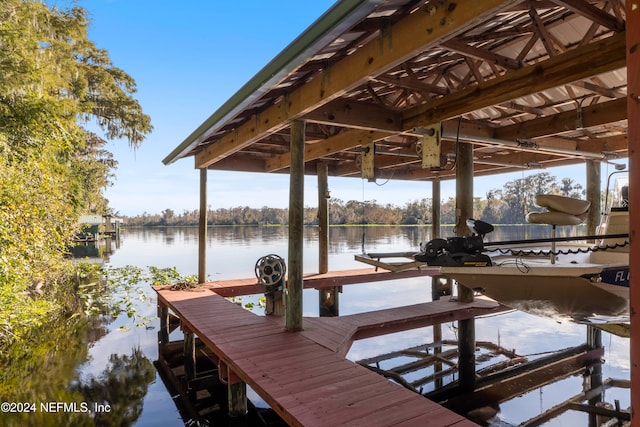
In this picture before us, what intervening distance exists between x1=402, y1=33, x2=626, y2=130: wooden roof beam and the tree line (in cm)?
390

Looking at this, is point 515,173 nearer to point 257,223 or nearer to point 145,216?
point 257,223

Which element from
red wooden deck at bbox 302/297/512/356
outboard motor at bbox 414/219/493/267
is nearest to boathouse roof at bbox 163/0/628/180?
outboard motor at bbox 414/219/493/267

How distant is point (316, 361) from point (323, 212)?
5.79 meters

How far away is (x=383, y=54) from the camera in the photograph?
325 centimetres

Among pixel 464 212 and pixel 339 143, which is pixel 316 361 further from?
pixel 339 143

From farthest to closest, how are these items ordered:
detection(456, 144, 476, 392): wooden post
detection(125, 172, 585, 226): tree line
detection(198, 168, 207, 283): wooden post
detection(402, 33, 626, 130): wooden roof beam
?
1. detection(125, 172, 585, 226): tree line
2. detection(198, 168, 207, 283): wooden post
3. detection(456, 144, 476, 392): wooden post
4. detection(402, 33, 626, 130): wooden roof beam

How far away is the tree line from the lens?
12.3 meters

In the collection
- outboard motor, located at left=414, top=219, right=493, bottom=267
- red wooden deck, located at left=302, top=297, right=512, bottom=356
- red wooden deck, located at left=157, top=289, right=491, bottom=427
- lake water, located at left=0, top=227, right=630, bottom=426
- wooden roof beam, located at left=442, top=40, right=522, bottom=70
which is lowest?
lake water, located at left=0, top=227, right=630, bottom=426

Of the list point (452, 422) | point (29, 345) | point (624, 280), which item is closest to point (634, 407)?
point (452, 422)

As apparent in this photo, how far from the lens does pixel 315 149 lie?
24.3ft

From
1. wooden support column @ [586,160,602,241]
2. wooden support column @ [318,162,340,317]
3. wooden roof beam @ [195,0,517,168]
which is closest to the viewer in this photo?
wooden roof beam @ [195,0,517,168]

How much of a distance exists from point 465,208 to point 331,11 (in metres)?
4.46

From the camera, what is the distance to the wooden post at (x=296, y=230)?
484 centimetres

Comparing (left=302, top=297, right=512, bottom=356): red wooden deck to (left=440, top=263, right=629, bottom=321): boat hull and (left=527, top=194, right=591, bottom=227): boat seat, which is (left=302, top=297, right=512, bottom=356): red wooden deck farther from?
(left=527, top=194, right=591, bottom=227): boat seat
